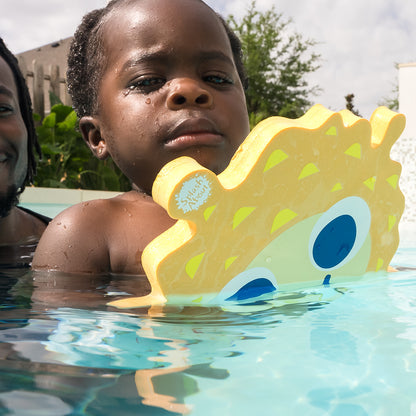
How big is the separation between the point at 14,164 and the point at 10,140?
0.41 ft

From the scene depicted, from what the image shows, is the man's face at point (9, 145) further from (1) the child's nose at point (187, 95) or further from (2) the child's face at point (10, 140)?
(1) the child's nose at point (187, 95)

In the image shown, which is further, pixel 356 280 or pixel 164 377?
pixel 356 280

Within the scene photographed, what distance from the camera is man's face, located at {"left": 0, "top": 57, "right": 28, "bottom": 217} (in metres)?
2.68

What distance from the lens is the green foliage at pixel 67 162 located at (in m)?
9.50

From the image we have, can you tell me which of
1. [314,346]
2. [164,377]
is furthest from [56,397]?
[314,346]

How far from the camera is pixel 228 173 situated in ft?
5.76

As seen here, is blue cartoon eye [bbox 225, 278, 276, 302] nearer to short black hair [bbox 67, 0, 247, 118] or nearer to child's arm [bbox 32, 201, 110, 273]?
child's arm [bbox 32, 201, 110, 273]

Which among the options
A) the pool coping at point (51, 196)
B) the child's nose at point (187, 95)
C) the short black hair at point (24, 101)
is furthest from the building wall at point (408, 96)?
the child's nose at point (187, 95)

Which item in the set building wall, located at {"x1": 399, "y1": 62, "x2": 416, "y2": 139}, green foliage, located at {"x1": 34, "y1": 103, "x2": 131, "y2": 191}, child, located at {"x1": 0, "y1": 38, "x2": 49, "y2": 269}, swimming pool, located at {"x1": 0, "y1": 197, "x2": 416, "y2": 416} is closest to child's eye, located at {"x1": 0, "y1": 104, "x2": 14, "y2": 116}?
child, located at {"x1": 0, "y1": 38, "x2": 49, "y2": 269}

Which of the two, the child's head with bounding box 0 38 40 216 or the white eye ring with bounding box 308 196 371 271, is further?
the child's head with bounding box 0 38 40 216

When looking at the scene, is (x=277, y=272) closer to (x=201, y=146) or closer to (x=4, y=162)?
(x=201, y=146)

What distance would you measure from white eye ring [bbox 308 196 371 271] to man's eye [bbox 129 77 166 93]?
2.62 feet

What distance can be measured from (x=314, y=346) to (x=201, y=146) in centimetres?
107

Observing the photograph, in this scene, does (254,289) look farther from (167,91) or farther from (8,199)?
(8,199)
